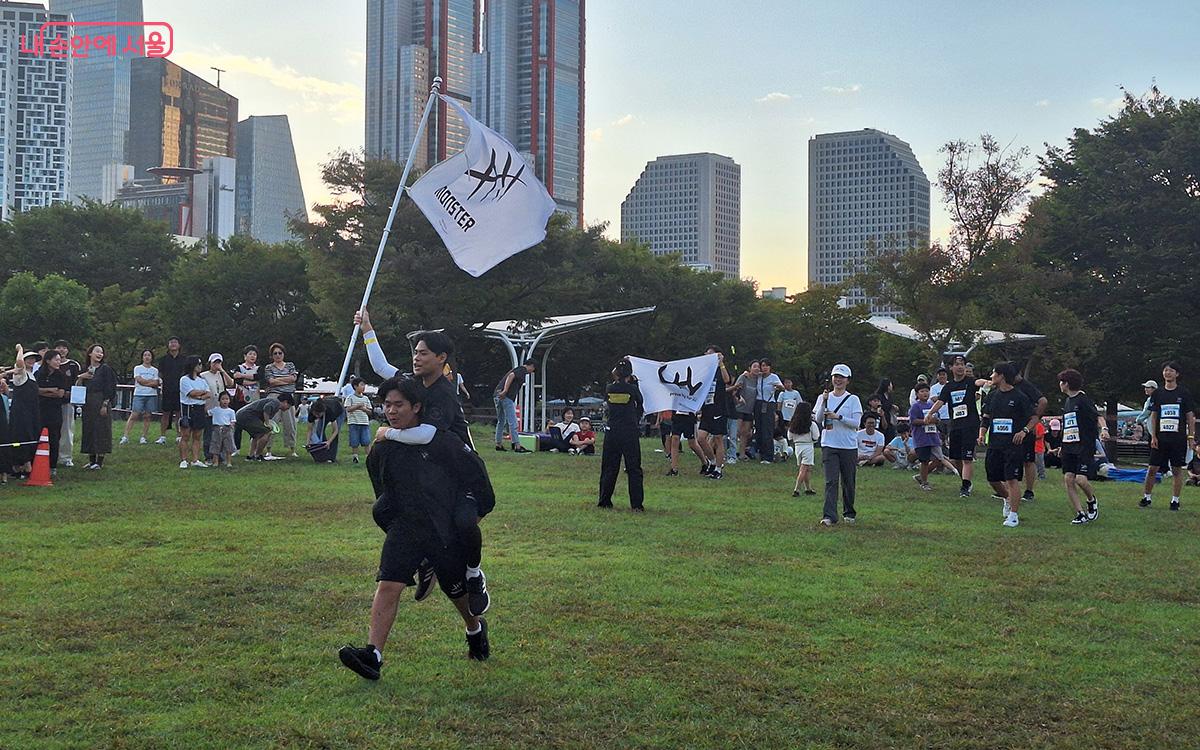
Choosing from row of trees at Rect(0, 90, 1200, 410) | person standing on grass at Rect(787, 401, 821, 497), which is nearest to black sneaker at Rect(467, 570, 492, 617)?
person standing on grass at Rect(787, 401, 821, 497)

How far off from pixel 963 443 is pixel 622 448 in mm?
5539

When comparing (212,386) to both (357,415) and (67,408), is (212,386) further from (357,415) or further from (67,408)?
(357,415)

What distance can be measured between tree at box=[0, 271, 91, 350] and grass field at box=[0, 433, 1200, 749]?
30072mm

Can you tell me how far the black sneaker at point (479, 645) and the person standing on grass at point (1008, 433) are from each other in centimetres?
812

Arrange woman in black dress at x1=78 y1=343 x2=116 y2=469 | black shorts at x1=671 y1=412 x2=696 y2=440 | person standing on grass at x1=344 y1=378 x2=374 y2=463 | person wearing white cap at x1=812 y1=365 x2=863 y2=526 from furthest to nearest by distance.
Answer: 1. person standing on grass at x1=344 y1=378 x2=374 y2=463
2. black shorts at x1=671 y1=412 x2=696 y2=440
3. woman in black dress at x1=78 y1=343 x2=116 y2=469
4. person wearing white cap at x1=812 y1=365 x2=863 y2=526

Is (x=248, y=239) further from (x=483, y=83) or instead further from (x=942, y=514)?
(x=483, y=83)

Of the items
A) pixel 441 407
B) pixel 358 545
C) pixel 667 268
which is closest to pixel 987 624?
pixel 441 407

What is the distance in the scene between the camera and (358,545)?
10078 mm

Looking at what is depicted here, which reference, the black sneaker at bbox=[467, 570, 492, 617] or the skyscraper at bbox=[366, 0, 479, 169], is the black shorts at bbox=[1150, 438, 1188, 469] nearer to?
the black sneaker at bbox=[467, 570, 492, 617]

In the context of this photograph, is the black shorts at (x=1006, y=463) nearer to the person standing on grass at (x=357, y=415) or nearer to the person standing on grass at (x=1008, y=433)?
the person standing on grass at (x=1008, y=433)

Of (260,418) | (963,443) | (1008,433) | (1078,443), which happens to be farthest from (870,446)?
(260,418)

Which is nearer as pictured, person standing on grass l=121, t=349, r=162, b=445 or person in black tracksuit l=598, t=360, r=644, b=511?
person in black tracksuit l=598, t=360, r=644, b=511

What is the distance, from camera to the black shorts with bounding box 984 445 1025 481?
12.8 meters

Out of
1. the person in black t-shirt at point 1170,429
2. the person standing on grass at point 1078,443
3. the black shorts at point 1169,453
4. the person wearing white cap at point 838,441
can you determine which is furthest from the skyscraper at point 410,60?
the person wearing white cap at point 838,441
